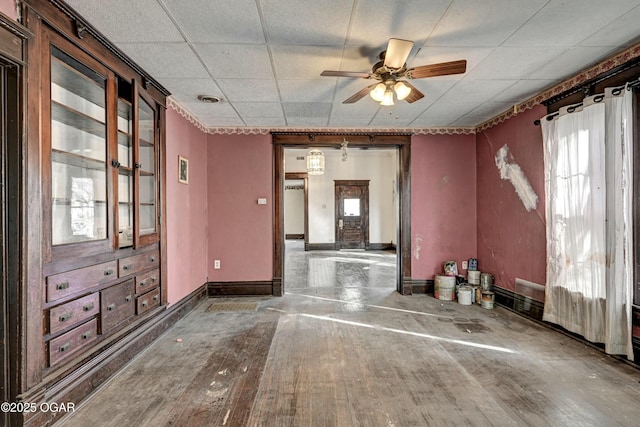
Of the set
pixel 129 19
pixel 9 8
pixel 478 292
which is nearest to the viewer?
pixel 9 8

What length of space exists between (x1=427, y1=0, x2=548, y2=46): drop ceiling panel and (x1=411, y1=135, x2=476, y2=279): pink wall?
8.09ft

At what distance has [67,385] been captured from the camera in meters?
1.93

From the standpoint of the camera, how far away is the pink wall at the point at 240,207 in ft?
15.3

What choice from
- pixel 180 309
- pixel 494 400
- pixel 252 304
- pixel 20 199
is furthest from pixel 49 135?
pixel 494 400

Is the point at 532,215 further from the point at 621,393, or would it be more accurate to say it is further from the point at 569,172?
the point at 621,393

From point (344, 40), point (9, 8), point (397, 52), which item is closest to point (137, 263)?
point (9, 8)

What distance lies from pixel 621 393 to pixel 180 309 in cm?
408

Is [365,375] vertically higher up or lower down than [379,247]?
lower down

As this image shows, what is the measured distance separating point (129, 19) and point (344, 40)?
1.51 m

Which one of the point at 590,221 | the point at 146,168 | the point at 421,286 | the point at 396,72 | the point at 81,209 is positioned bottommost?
the point at 421,286

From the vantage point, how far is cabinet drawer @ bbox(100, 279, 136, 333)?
230cm

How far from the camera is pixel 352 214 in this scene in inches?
392

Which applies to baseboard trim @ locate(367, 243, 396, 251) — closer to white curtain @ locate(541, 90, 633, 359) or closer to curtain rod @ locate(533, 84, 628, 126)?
white curtain @ locate(541, 90, 633, 359)

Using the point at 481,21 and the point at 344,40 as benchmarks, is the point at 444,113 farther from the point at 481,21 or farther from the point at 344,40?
the point at 344,40
